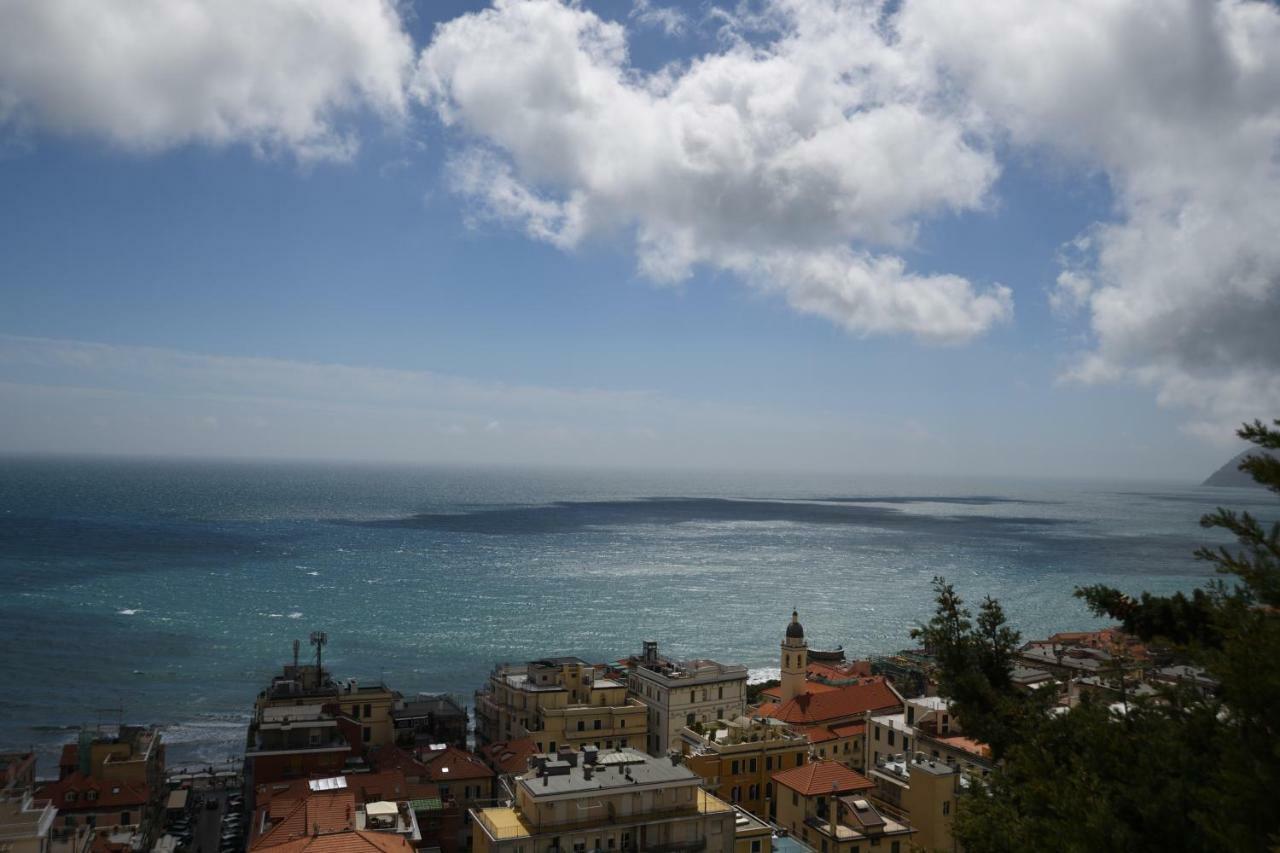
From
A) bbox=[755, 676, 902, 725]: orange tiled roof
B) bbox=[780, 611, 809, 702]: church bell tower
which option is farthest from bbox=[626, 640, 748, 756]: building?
bbox=[780, 611, 809, 702]: church bell tower

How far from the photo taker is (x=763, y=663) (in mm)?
75312

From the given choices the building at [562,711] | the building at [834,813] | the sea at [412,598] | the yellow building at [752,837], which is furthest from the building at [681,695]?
the sea at [412,598]

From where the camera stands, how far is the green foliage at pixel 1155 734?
10.1m

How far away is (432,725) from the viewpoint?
155 ft

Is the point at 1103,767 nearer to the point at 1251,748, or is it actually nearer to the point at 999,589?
the point at 1251,748

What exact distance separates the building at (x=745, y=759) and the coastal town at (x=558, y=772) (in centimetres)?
8

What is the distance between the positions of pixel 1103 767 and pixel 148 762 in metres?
39.7

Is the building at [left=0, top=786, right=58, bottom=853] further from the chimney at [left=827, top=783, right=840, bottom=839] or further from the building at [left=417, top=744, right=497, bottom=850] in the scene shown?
the chimney at [left=827, top=783, right=840, bottom=839]

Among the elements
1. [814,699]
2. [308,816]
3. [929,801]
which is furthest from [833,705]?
[308,816]

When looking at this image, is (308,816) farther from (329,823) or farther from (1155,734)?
(1155,734)

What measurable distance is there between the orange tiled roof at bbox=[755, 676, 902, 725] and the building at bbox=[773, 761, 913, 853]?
10465 mm

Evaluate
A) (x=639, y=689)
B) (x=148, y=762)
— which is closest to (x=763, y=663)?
(x=639, y=689)

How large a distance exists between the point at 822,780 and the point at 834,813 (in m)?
3.13

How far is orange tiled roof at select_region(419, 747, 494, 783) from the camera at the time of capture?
39.1 metres
